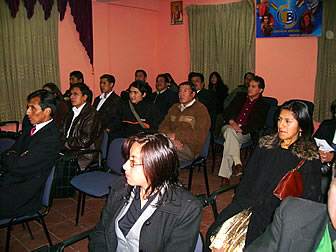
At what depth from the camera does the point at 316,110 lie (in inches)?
225

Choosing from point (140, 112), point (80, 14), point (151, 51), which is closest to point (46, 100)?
point (140, 112)

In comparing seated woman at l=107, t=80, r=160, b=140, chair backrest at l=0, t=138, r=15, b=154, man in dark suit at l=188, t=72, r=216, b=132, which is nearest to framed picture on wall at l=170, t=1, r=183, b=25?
man in dark suit at l=188, t=72, r=216, b=132

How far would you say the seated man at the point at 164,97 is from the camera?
577cm

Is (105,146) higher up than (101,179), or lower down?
higher up

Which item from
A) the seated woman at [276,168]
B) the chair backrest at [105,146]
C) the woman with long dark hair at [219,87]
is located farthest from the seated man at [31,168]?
the woman with long dark hair at [219,87]

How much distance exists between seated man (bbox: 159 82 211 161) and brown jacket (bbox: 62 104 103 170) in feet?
2.59

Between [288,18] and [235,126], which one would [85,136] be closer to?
[235,126]

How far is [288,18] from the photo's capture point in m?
5.87

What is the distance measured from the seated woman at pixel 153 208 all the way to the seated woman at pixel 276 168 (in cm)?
60

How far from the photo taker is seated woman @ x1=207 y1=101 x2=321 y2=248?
7.18ft

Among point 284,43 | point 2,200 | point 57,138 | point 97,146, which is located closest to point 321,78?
point 284,43

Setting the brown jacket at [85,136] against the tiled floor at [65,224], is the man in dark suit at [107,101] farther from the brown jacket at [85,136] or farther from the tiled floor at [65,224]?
the tiled floor at [65,224]

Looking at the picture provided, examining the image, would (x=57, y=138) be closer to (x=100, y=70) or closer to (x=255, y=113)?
(x=255, y=113)

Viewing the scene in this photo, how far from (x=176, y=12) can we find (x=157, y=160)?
6520 mm
